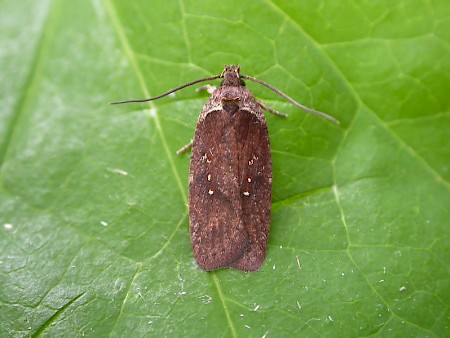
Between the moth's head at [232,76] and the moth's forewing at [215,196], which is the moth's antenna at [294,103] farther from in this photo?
the moth's forewing at [215,196]

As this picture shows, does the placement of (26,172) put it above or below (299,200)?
above

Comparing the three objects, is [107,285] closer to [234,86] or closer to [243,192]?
[243,192]

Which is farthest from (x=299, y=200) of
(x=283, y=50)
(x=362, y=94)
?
(x=283, y=50)

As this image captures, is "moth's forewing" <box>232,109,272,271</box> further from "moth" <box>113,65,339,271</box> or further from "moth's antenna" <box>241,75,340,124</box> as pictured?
"moth's antenna" <box>241,75,340,124</box>

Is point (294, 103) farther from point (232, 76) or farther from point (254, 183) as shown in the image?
point (254, 183)

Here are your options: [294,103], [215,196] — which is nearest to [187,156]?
[215,196]

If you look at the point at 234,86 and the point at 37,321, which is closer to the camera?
the point at 37,321

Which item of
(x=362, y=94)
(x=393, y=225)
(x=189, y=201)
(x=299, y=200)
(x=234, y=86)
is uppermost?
(x=234, y=86)
